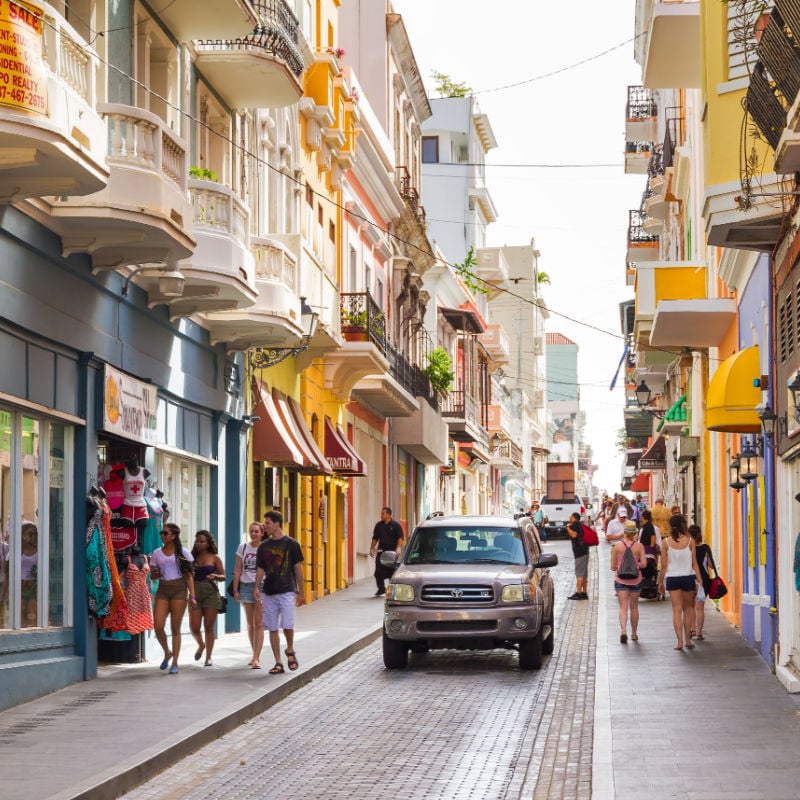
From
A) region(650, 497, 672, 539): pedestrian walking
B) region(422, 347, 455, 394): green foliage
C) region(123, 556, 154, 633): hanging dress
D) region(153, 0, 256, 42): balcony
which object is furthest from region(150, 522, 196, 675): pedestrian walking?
region(422, 347, 455, 394): green foliage

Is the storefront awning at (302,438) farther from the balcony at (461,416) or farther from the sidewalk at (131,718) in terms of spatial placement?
the balcony at (461,416)

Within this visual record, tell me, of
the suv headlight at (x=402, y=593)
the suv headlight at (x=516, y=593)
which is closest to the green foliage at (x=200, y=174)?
the suv headlight at (x=402, y=593)

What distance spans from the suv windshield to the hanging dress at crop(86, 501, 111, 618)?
14.6ft

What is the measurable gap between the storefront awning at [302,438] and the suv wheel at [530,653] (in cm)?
829

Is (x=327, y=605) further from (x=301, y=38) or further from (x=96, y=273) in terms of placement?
(x=96, y=273)

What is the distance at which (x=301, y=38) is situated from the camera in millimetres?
26812

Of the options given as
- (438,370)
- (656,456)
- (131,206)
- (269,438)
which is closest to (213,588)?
(131,206)

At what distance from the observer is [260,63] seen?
2136cm

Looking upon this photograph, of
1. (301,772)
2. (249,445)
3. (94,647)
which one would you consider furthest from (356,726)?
(249,445)

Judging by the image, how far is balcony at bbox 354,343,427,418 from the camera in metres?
34.7

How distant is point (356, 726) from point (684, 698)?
3.34 meters

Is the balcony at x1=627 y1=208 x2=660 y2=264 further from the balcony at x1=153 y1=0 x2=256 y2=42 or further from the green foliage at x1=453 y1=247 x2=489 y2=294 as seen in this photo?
the balcony at x1=153 y1=0 x2=256 y2=42

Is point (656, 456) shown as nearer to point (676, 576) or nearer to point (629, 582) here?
point (629, 582)

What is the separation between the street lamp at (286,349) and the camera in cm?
2406
